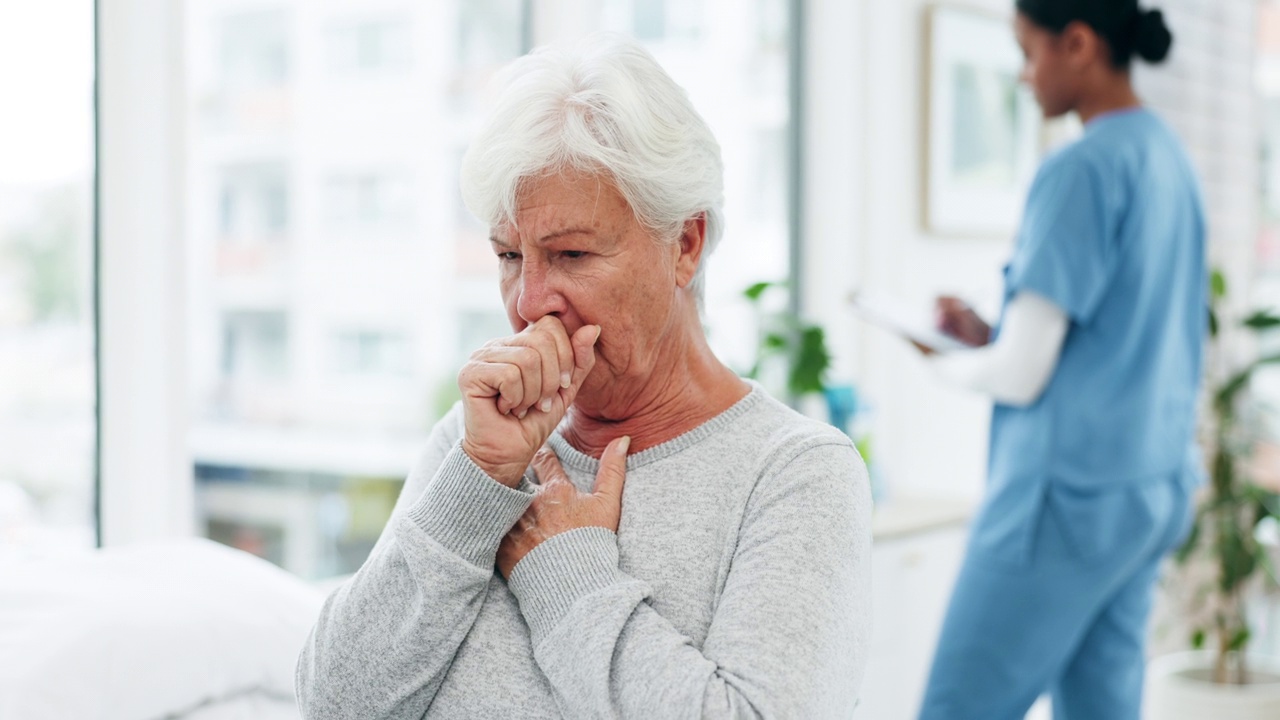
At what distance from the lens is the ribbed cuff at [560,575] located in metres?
1.04

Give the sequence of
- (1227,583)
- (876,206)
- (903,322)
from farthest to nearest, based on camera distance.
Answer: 1. (876,206)
2. (1227,583)
3. (903,322)

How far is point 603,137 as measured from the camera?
111 cm

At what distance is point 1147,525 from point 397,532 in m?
1.40

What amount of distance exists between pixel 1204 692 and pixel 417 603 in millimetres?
2294

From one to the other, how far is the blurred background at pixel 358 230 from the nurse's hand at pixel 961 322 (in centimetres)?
33

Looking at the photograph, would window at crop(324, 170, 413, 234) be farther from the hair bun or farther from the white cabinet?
the hair bun

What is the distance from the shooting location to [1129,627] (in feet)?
6.77

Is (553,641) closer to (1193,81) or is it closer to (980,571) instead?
(980,571)

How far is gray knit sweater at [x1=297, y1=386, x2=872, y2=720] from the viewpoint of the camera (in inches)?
39.0

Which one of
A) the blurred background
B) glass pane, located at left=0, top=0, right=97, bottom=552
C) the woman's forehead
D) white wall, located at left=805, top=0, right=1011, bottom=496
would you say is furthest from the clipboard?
glass pane, located at left=0, top=0, right=97, bottom=552

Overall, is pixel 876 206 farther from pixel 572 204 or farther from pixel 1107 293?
pixel 572 204

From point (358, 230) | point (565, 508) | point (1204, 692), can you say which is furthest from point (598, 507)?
point (1204, 692)

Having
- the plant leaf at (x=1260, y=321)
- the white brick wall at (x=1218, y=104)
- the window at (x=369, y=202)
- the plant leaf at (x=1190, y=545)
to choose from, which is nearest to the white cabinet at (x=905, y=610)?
the plant leaf at (x=1190, y=545)

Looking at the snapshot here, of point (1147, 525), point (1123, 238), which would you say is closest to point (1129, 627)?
point (1147, 525)
